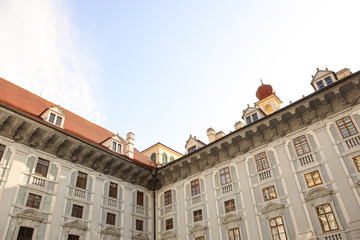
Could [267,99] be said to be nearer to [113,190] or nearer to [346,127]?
[346,127]

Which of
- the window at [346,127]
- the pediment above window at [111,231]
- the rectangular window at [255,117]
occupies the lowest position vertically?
the pediment above window at [111,231]

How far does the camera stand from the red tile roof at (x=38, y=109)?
68.6 feet

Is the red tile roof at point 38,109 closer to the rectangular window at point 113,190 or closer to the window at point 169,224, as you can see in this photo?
the rectangular window at point 113,190

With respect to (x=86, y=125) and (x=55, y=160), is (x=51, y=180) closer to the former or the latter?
(x=55, y=160)

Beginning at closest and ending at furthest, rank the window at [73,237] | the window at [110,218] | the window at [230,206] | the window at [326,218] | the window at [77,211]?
the window at [326,218]
the window at [73,237]
the window at [77,211]
the window at [230,206]
the window at [110,218]

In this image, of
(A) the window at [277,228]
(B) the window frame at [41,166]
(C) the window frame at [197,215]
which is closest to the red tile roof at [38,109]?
(B) the window frame at [41,166]

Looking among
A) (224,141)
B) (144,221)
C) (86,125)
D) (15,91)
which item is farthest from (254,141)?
(15,91)

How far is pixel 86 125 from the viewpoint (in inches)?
1099

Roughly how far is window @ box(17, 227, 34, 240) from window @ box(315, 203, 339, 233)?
→ 17.0 metres

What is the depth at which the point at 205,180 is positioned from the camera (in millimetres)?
22609

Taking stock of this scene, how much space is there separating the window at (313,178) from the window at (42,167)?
17261 mm

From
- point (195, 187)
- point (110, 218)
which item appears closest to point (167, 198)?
point (195, 187)

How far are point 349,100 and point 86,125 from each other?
74.2ft

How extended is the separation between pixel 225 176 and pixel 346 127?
896 cm
